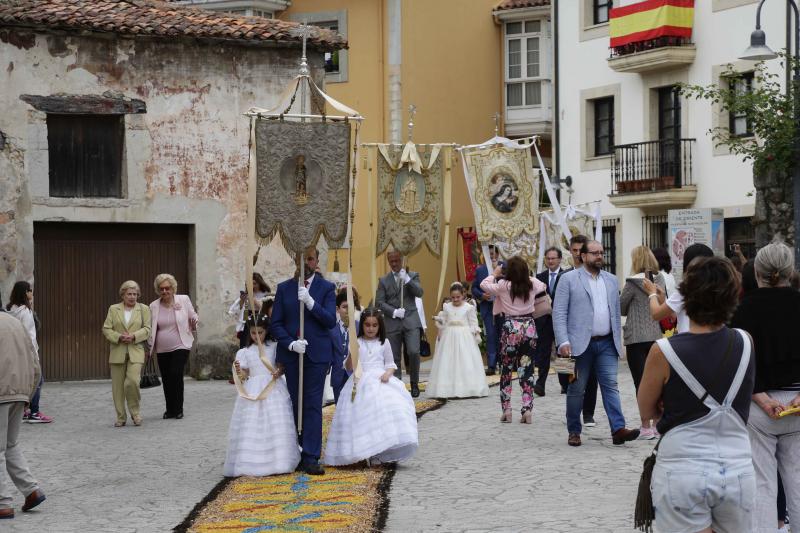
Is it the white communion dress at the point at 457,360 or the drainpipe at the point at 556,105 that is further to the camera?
the drainpipe at the point at 556,105

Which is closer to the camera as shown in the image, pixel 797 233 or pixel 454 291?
pixel 454 291

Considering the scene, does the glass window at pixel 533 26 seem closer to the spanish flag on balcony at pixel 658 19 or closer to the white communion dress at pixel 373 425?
the spanish flag on balcony at pixel 658 19

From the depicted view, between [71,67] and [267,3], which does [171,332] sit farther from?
[267,3]

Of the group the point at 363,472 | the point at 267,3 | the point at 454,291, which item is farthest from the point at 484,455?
the point at 267,3

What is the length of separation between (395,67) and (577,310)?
21.7m

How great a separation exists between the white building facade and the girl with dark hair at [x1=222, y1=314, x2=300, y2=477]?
19.4 m

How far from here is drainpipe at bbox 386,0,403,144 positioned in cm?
3394

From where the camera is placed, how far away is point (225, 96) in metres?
23.8

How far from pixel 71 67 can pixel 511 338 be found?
10.6 meters

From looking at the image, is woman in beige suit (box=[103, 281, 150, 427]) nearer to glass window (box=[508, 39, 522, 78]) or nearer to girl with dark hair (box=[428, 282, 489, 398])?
girl with dark hair (box=[428, 282, 489, 398])

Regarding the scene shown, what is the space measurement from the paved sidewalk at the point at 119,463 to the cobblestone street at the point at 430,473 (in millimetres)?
13

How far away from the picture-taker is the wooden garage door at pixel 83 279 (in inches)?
893

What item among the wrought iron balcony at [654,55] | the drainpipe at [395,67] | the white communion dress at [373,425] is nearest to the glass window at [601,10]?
the wrought iron balcony at [654,55]

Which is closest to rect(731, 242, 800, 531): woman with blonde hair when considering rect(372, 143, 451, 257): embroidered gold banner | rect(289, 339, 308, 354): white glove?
rect(289, 339, 308, 354): white glove
